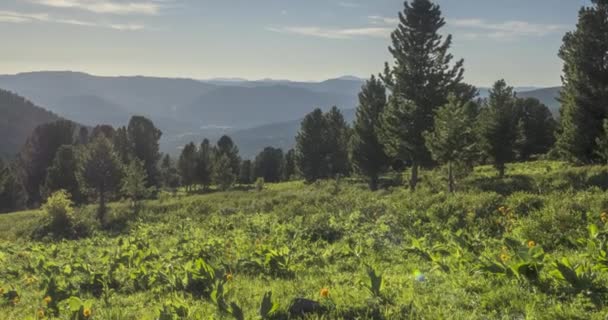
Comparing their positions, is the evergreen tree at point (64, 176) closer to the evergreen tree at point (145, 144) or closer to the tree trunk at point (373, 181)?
the evergreen tree at point (145, 144)

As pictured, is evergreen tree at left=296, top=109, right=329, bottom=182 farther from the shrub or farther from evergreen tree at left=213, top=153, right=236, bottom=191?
the shrub

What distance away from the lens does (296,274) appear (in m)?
8.20

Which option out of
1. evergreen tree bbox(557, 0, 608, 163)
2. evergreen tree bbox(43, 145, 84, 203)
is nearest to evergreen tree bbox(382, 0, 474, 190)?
evergreen tree bbox(557, 0, 608, 163)

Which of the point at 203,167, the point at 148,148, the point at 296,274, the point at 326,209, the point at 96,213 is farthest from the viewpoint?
the point at 148,148

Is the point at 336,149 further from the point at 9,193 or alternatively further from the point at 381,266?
the point at 9,193

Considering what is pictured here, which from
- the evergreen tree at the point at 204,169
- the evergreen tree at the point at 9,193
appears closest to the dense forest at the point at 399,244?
the evergreen tree at the point at 204,169

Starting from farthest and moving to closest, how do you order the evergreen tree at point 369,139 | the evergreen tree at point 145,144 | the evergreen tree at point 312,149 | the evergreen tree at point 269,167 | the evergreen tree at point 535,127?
the evergreen tree at point 269,167 < the evergreen tree at point 145,144 < the evergreen tree at point 312,149 < the evergreen tree at point 535,127 < the evergreen tree at point 369,139

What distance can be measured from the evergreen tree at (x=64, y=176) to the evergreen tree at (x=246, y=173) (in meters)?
27.2

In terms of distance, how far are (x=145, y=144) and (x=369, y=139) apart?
43.0 metres

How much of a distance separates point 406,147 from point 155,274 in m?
25.8

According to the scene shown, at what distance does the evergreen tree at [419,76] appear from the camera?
31000 mm

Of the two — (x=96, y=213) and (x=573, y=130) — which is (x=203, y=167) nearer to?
(x=96, y=213)

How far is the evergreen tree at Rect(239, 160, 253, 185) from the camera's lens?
3007 inches

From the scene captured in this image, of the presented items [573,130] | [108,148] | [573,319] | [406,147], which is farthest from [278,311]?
[108,148]
